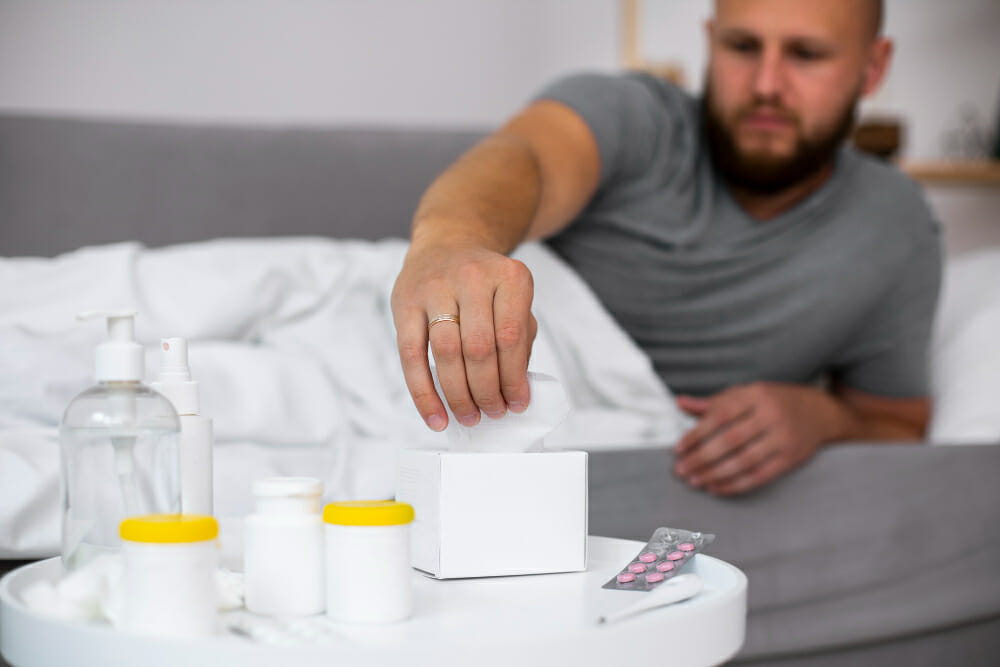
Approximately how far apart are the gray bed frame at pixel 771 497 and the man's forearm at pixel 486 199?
26 cm

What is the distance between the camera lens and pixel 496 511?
49cm

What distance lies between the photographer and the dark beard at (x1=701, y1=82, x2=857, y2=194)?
123 centimetres

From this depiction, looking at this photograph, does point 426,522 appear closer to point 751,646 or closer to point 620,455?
point 620,455

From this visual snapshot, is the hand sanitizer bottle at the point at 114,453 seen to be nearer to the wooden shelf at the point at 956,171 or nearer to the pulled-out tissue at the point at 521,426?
the pulled-out tissue at the point at 521,426

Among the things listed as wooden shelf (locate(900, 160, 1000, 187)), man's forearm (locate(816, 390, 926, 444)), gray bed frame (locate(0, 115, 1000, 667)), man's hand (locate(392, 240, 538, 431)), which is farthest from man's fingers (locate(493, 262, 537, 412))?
wooden shelf (locate(900, 160, 1000, 187))

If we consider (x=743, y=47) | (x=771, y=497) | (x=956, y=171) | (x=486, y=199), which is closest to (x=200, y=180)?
(x=486, y=199)

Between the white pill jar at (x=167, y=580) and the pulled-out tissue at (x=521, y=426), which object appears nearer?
the white pill jar at (x=167, y=580)

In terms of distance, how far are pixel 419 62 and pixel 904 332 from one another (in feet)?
3.87

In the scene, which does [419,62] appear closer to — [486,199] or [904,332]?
[904,332]

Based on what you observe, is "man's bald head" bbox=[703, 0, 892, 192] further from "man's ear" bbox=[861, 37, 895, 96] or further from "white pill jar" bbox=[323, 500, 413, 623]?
"white pill jar" bbox=[323, 500, 413, 623]

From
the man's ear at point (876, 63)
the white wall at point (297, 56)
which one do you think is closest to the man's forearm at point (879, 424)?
the man's ear at point (876, 63)

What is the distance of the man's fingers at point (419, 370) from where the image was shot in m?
0.51

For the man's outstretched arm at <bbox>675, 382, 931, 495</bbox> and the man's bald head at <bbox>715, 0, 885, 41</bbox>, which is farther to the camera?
the man's bald head at <bbox>715, 0, 885, 41</bbox>

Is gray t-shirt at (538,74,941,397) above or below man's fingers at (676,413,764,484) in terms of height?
above
